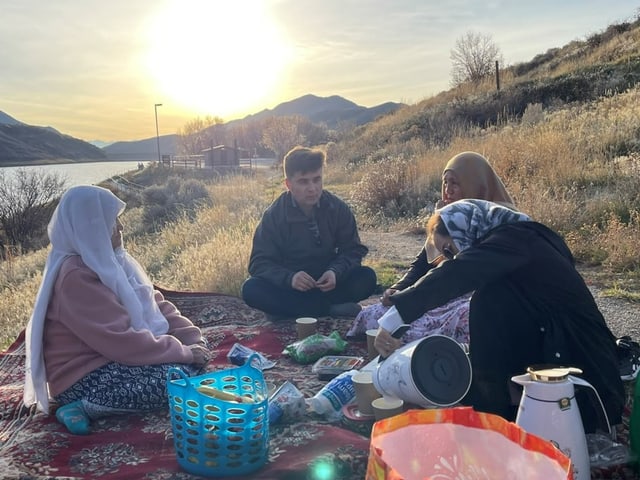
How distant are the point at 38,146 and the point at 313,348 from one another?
113 m

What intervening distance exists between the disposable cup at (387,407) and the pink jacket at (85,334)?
1.22 metres

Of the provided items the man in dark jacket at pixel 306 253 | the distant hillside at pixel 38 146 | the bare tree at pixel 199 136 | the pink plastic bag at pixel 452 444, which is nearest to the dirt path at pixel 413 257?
the man in dark jacket at pixel 306 253

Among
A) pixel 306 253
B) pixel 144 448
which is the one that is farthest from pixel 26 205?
pixel 144 448

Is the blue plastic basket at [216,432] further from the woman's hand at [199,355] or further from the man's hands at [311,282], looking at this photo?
the man's hands at [311,282]

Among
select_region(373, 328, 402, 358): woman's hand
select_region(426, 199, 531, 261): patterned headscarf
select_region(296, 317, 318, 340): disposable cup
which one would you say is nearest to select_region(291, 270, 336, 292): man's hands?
select_region(296, 317, 318, 340): disposable cup

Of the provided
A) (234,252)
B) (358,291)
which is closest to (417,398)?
(358,291)

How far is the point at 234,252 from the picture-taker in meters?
6.51

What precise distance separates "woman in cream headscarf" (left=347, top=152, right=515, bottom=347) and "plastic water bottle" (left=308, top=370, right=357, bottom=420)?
768 millimetres

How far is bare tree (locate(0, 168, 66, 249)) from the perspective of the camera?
23.0 meters

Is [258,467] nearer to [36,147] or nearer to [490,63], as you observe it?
[490,63]

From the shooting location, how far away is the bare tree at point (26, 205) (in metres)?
23.0

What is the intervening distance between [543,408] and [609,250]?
4.63 metres

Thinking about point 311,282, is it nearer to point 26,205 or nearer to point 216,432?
point 216,432

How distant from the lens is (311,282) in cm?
442
